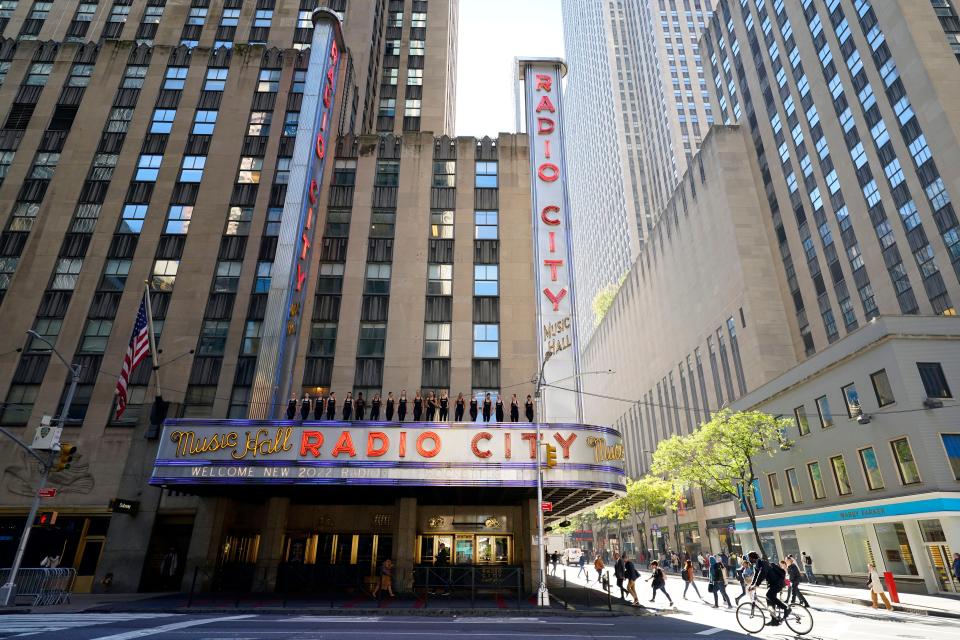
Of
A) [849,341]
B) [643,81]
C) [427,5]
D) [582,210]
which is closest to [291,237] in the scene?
[849,341]

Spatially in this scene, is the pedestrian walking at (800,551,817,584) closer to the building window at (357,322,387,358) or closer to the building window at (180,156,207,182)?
the building window at (357,322,387,358)

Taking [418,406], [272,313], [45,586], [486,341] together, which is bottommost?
[45,586]

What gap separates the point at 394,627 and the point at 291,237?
2376 cm

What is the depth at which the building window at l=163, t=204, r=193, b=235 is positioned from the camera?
39.1m

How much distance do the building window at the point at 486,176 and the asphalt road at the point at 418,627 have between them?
30407mm

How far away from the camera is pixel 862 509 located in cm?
3319

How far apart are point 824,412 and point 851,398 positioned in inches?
126

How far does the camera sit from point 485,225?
1578 inches

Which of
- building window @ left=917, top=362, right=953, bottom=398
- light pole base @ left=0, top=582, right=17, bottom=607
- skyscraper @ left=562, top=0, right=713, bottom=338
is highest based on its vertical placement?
skyscraper @ left=562, top=0, right=713, bottom=338

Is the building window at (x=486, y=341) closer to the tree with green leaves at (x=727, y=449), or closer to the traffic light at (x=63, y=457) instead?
the tree with green leaves at (x=727, y=449)

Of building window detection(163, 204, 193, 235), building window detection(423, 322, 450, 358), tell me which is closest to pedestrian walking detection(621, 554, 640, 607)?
building window detection(423, 322, 450, 358)

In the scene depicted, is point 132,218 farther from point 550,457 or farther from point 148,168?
point 550,457

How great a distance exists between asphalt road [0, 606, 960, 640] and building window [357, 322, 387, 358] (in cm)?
1875

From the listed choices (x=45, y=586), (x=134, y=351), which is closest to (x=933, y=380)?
(x=134, y=351)
